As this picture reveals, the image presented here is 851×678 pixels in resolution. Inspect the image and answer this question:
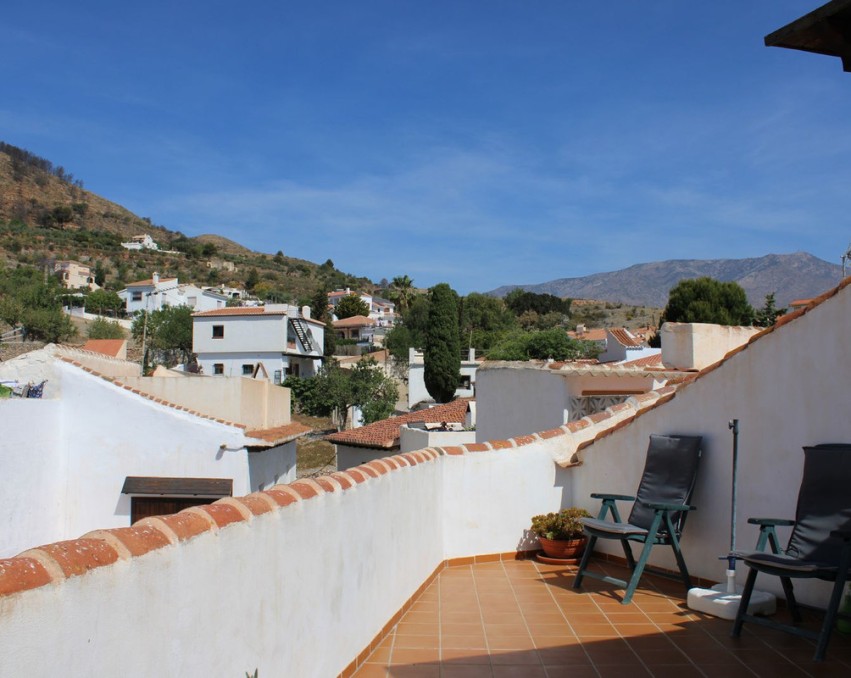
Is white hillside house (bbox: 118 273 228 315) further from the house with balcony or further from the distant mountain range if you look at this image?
the distant mountain range

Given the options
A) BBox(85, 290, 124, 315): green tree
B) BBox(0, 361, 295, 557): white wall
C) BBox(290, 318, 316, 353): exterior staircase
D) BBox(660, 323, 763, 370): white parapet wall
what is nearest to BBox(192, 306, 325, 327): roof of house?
BBox(290, 318, 316, 353): exterior staircase

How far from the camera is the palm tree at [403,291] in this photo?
76188 mm

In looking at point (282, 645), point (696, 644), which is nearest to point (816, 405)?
point (696, 644)

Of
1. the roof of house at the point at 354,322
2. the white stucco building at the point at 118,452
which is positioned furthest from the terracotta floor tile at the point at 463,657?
the roof of house at the point at 354,322

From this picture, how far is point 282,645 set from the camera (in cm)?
324

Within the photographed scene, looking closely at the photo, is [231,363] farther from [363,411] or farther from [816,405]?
[816,405]

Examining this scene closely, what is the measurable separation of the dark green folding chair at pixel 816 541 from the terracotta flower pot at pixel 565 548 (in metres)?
2.17

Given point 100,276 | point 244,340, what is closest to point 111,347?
point 244,340

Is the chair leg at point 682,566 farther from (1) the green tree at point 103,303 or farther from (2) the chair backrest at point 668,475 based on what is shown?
(1) the green tree at point 103,303

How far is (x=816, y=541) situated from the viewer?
4.57 metres

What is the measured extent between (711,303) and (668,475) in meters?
34.8

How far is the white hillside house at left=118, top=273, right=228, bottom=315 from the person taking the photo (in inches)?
2313

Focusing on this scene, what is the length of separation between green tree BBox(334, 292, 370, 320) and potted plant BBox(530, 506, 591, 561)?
68201 mm

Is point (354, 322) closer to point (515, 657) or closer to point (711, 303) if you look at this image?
point (711, 303)
